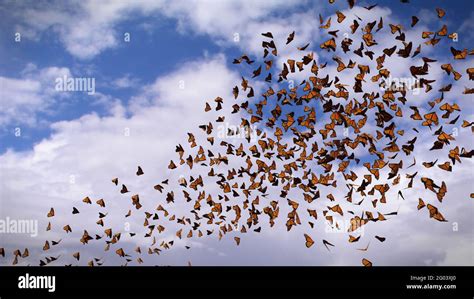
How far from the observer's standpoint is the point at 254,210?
59.7 feet

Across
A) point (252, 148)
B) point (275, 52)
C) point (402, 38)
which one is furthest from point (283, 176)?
point (402, 38)
